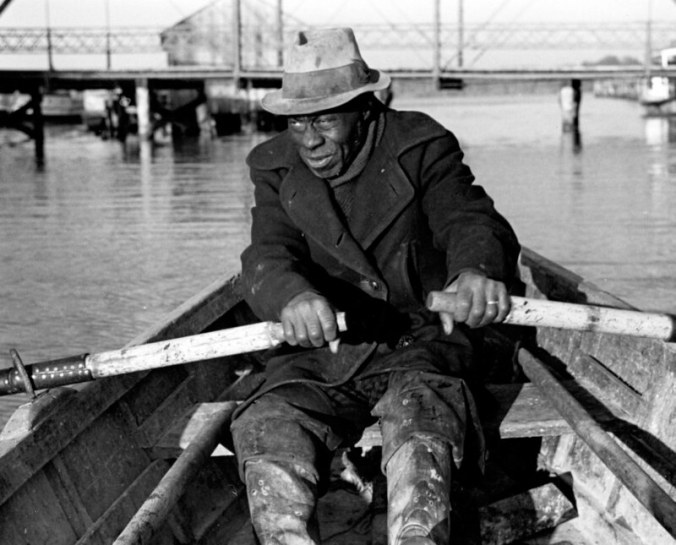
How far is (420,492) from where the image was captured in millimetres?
3023

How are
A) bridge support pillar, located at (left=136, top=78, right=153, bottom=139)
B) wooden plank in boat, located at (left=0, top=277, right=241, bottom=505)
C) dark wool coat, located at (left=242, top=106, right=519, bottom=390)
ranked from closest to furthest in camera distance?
wooden plank in boat, located at (left=0, top=277, right=241, bottom=505), dark wool coat, located at (left=242, top=106, right=519, bottom=390), bridge support pillar, located at (left=136, top=78, right=153, bottom=139)

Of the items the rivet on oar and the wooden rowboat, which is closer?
the wooden rowboat

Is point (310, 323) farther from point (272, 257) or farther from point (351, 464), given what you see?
point (351, 464)

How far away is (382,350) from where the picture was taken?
3.73 meters

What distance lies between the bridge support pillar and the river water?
13.1 feet

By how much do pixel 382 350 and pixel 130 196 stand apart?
14236mm

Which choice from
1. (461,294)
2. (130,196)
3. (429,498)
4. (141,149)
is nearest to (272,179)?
(461,294)

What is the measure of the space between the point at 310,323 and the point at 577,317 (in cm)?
83

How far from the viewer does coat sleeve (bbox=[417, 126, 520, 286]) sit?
11.4 ft

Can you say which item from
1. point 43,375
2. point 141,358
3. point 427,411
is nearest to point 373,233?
point 427,411

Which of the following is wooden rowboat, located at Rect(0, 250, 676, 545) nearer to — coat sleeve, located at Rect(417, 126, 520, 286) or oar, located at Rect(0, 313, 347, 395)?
oar, located at Rect(0, 313, 347, 395)

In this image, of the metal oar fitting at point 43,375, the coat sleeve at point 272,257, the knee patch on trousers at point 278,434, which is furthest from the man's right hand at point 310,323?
the metal oar fitting at point 43,375

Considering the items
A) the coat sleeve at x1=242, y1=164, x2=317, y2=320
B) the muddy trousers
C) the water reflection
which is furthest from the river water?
the muddy trousers

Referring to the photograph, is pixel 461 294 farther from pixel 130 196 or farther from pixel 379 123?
pixel 130 196
